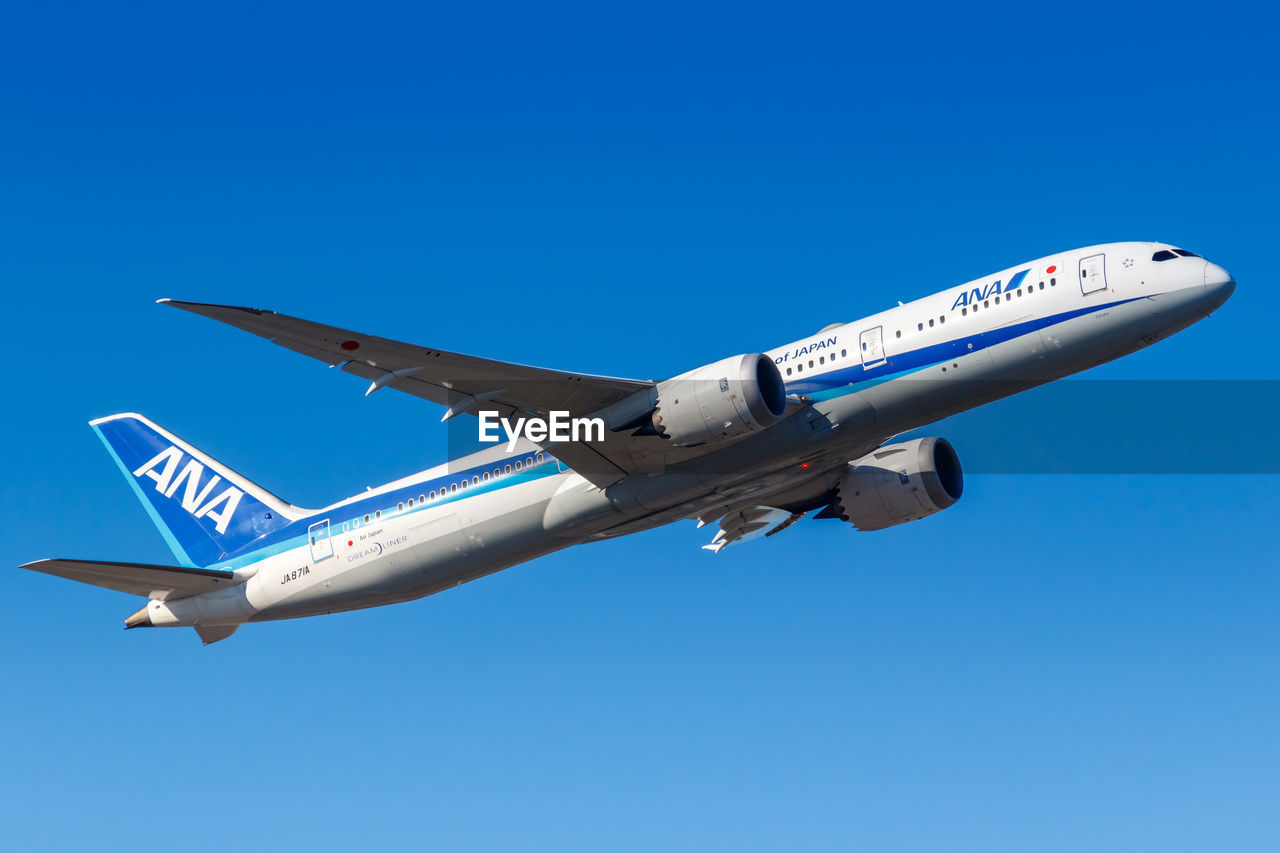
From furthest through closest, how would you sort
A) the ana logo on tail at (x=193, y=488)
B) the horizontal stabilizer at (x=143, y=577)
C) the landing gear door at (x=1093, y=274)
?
the ana logo on tail at (x=193, y=488) → the horizontal stabilizer at (x=143, y=577) → the landing gear door at (x=1093, y=274)

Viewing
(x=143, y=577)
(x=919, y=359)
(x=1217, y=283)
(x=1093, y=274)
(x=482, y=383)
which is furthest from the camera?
(x=143, y=577)

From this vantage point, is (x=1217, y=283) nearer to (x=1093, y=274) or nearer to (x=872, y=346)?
(x=1093, y=274)

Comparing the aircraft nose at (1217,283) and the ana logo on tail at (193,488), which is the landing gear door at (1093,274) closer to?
the aircraft nose at (1217,283)

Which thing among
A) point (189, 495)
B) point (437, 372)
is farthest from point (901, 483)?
point (189, 495)

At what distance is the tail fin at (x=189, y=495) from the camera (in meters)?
37.2

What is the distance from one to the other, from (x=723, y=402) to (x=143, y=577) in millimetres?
16924

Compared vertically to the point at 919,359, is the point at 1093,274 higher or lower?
higher

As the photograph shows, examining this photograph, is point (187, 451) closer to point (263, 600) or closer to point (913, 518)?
point (263, 600)

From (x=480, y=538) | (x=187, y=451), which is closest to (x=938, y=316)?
(x=480, y=538)

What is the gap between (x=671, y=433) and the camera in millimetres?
28250

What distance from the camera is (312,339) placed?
25578 mm

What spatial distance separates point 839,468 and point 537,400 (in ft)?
35.7

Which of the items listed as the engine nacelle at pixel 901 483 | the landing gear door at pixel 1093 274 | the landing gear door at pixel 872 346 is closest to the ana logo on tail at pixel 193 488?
the engine nacelle at pixel 901 483

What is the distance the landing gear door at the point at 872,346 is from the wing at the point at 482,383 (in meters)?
4.33
